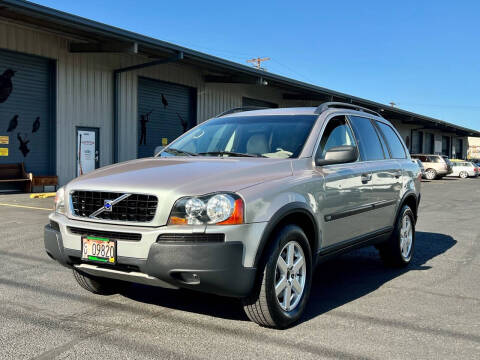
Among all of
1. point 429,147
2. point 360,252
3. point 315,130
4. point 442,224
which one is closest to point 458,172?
point 429,147

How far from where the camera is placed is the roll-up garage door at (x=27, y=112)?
52.6ft

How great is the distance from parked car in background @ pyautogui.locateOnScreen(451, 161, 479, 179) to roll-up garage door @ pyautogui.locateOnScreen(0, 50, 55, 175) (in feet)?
105

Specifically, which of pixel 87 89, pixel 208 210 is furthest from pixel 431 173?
pixel 208 210

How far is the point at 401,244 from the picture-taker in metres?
6.09

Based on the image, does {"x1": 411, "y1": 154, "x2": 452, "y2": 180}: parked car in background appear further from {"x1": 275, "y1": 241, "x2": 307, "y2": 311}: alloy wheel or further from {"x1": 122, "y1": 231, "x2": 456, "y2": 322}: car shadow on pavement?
{"x1": 275, "y1": 241, "x2": 307, "y2": 311}: alloy wheel

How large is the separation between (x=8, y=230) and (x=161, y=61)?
11298 millimetres

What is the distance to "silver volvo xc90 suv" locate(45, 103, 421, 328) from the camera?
137 inches

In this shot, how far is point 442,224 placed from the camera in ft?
34.3

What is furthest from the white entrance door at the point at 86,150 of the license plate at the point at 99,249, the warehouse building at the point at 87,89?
the license plate at the point at 99,249

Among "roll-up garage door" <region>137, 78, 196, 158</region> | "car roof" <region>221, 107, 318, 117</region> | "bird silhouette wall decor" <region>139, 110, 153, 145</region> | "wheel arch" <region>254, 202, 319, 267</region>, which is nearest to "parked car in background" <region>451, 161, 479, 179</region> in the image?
"roll-up garage door" <region>137, 78, 196, 158</region>

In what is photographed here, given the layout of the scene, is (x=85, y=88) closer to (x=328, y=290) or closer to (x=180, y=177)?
(x=328, y=290)

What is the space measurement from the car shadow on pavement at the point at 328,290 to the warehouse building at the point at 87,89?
1095 centimetres

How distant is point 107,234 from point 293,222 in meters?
1.44

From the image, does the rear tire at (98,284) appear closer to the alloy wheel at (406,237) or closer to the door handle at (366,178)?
the door handle at (366,178)
